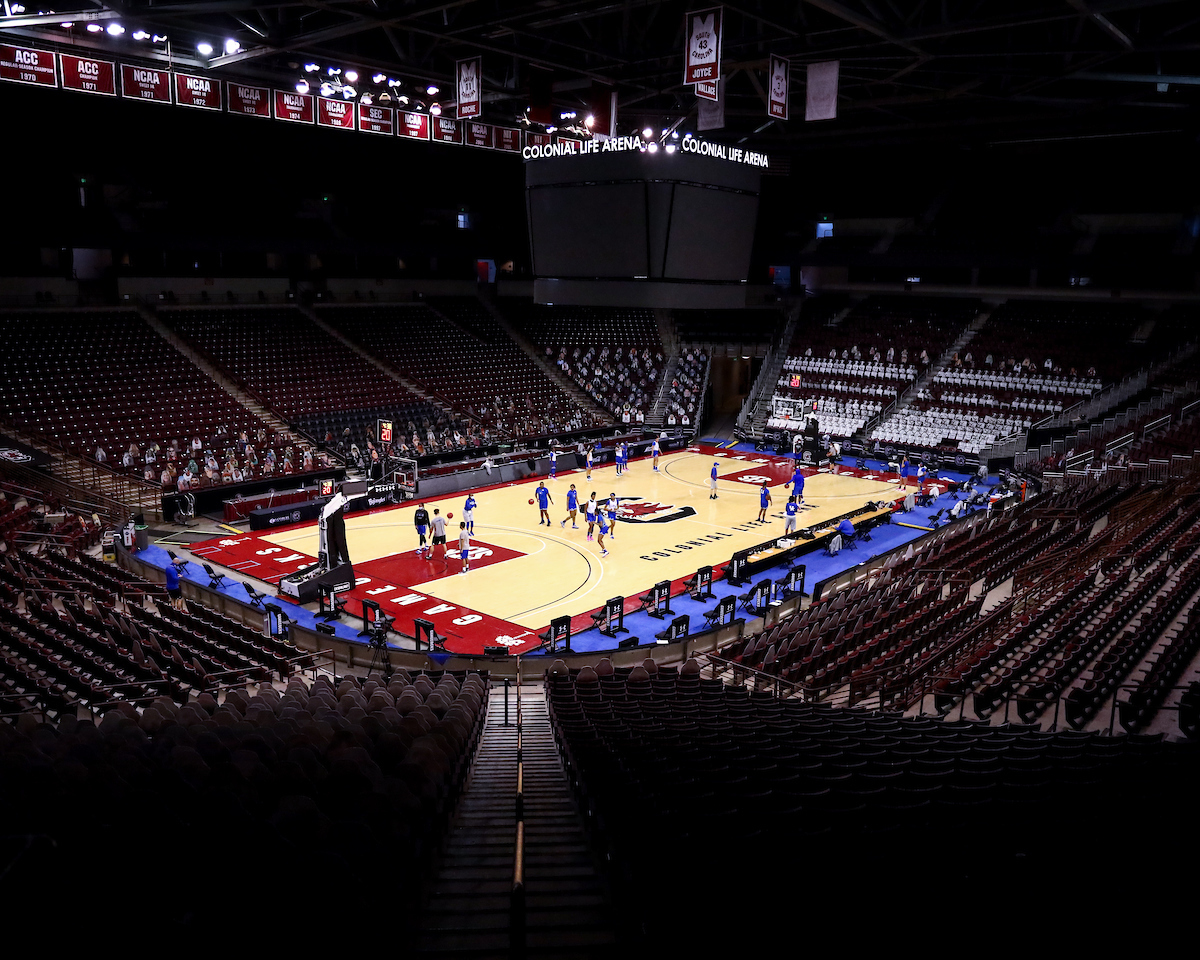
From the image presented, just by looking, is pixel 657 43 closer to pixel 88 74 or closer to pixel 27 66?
pixel 88 74

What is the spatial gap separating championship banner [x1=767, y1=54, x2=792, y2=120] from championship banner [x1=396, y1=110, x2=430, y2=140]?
49.5 feet

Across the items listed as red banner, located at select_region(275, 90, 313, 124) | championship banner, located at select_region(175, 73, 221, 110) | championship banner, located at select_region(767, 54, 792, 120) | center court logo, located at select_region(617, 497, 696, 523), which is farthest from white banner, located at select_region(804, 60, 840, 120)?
championship banner, located at select_region(175, 73, 221, 110)

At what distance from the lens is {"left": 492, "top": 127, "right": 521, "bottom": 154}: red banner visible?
34312 millimetres

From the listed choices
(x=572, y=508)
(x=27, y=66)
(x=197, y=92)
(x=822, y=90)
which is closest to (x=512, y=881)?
(x=822, y=90)

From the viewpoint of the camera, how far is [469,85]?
932 inches

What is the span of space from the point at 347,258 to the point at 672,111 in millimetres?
24006

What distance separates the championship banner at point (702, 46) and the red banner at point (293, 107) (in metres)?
15.2

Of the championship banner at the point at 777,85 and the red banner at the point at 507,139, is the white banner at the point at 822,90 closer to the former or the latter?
the championship banner at the point at 777,85

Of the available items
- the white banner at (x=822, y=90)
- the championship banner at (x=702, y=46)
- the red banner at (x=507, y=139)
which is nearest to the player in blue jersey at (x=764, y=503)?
the white banner at (x=822, y=90)

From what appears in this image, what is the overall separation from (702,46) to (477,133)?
1726cm

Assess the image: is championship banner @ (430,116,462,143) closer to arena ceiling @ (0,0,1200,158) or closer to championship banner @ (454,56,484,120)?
arena ceiling @ (0,0,1200,158)

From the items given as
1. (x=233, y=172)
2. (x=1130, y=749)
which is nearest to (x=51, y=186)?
(x=233, y=172)

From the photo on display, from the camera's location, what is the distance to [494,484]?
34.6 metres

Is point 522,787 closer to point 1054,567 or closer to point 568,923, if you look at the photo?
point 568,923
